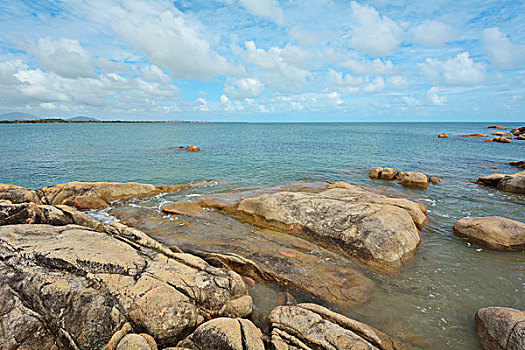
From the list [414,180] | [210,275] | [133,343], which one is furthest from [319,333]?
[414,180]

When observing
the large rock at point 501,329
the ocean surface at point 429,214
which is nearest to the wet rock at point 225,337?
the ocean surface at point 429,214

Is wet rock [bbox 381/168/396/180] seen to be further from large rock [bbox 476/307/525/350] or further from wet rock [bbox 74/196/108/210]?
wet rock [bbox 74/196/108/210]

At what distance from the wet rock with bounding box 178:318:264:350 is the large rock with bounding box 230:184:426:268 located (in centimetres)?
554

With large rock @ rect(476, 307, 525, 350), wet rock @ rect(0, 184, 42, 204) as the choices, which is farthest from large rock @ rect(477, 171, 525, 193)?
wet rock @ rect(0, 184, 42, 204)

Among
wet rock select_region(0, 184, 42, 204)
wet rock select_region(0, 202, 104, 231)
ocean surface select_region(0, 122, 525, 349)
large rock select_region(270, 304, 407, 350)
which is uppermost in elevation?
wet rock select_region(0, 202, 104, 231)

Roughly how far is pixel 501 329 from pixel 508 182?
19.5m

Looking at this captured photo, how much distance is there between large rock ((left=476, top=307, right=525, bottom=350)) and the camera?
5172 mm

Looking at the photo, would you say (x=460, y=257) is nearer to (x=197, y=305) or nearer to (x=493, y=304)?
(x=493, y=304)

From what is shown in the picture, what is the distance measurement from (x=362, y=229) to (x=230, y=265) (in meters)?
5.44

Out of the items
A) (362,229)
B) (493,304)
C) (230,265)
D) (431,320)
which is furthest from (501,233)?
(230,265)

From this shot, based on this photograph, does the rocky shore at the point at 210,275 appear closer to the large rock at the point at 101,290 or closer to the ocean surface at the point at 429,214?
the large rock at the point at 101,290

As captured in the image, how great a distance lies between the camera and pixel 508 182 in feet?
61.6

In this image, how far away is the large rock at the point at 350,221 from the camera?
29.8 ft

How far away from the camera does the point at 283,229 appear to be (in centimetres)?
1139
